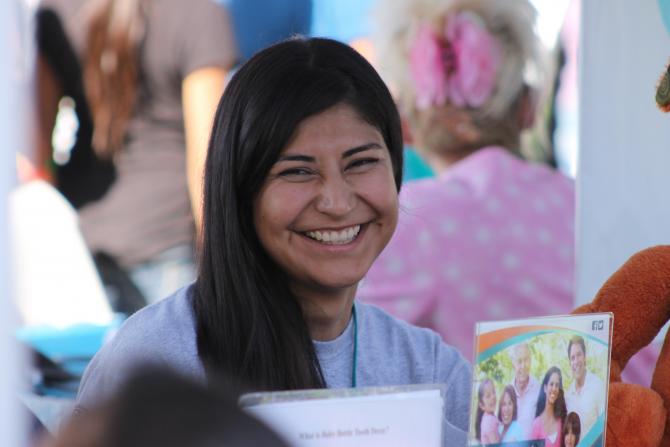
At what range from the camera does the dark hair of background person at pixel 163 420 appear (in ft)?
2.08

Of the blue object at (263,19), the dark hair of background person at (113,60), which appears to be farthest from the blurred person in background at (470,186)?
the dark hair of background person at (113,60)

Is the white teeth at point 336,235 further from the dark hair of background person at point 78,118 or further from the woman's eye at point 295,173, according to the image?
the dark hair of background person at point 78,118

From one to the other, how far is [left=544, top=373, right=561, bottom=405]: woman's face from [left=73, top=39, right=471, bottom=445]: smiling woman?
0.23 meters

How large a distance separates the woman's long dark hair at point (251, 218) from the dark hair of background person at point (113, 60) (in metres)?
1.35

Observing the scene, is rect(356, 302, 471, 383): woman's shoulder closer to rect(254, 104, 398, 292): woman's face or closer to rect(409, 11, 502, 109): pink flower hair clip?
rect(254, 104, 398, 292): woman's face

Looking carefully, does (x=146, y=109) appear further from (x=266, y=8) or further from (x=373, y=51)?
(x=373, y=51)

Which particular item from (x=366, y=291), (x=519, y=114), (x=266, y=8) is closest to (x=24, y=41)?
(x=266, y=8)

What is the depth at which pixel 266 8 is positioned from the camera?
2914mm

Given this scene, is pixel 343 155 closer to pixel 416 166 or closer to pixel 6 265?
pixel 6 265

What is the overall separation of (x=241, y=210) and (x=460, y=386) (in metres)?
0.46

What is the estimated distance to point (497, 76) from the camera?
311 cm

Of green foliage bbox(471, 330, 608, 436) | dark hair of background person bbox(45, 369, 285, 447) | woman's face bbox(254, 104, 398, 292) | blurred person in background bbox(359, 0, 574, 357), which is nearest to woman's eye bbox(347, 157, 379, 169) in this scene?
woman's face bbox(254, 104, 398, 292)

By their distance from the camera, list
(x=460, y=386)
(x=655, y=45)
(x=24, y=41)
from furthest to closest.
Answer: (x=24, y=41) < (x=655, y=45) < (x=460, y=386)

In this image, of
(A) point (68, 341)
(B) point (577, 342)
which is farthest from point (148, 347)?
(A) point (68, 341)
